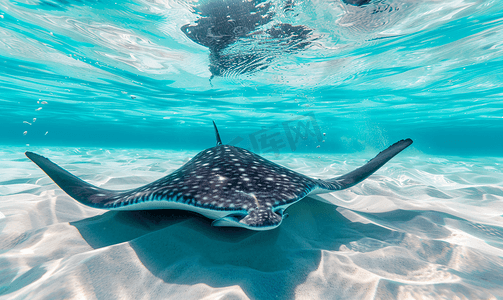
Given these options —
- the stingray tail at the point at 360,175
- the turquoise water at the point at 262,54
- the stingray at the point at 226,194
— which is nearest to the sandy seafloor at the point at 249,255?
the stingray at the point at 226,194

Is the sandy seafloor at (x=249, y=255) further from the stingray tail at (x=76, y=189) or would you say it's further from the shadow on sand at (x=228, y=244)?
the stingray tail at (x=76, y=189)

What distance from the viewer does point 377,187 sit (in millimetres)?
5832

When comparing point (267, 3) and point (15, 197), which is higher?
point (267, 3)

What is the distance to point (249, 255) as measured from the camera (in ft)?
7.10

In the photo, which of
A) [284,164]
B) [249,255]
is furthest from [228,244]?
[284,164]

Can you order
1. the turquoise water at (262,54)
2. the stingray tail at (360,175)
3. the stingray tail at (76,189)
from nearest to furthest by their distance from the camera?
the stingray tail at (76,189) → the stingray tail at (360,175) → the turquoise water at (262,54)

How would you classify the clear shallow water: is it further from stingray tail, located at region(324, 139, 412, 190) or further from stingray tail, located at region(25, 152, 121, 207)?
stingray tail, located at region(324, 139, 412, 190)

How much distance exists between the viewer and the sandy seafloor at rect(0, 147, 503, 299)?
1751 mm

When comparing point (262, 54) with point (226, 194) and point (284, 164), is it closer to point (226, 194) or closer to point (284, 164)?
point (284, 164)

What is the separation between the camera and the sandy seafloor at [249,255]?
175 centimetres

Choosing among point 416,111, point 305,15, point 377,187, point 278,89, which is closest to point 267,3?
point 305,15

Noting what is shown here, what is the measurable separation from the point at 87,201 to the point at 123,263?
86 cm

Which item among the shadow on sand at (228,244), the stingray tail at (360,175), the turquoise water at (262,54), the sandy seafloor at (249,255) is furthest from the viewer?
the turquoise water at (262,54)

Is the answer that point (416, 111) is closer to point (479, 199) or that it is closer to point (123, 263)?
point (479, 199)
